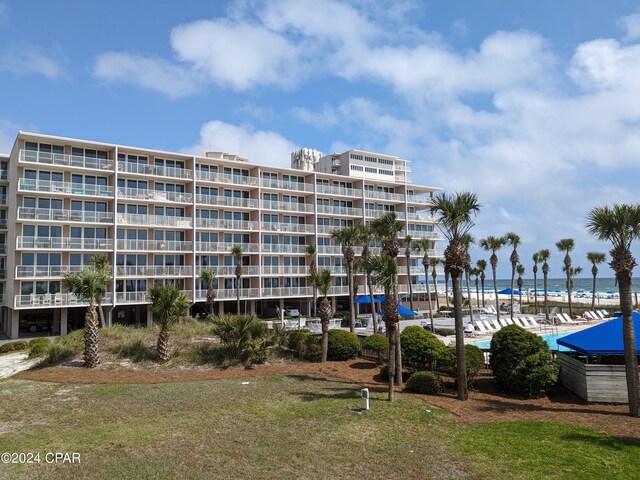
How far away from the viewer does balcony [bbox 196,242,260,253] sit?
145ft

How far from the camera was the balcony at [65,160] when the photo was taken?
36688 mm

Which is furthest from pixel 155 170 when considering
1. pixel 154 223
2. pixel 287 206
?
pixel 287 206

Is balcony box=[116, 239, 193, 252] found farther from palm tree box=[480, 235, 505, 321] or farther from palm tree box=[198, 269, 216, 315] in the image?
palm tree box=[480, 235, 505, 321]

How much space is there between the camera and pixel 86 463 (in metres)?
9.88

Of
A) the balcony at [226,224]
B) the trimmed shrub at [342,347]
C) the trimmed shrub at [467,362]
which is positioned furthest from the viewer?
the balcony at [226,224]

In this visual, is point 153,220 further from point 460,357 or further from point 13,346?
point 460,357

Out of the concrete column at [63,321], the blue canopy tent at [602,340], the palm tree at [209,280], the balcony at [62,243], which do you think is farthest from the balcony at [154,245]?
the blue canopy tent at [602,340]

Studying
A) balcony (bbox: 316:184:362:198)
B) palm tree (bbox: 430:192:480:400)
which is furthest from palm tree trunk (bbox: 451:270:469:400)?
balcony (bbox: 316:184:362:198)

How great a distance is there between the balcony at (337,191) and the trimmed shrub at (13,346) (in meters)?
32.2

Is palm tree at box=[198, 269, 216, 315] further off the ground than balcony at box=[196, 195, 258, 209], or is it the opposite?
balcony at box=[196, 195, 258, 209]

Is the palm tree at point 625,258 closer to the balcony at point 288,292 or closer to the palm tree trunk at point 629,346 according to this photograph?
the palm tree trunk at point 629,346

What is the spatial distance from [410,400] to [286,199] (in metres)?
37.6

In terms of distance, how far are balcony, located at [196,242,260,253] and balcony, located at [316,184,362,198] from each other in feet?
35.1

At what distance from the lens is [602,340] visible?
16.2 metres
